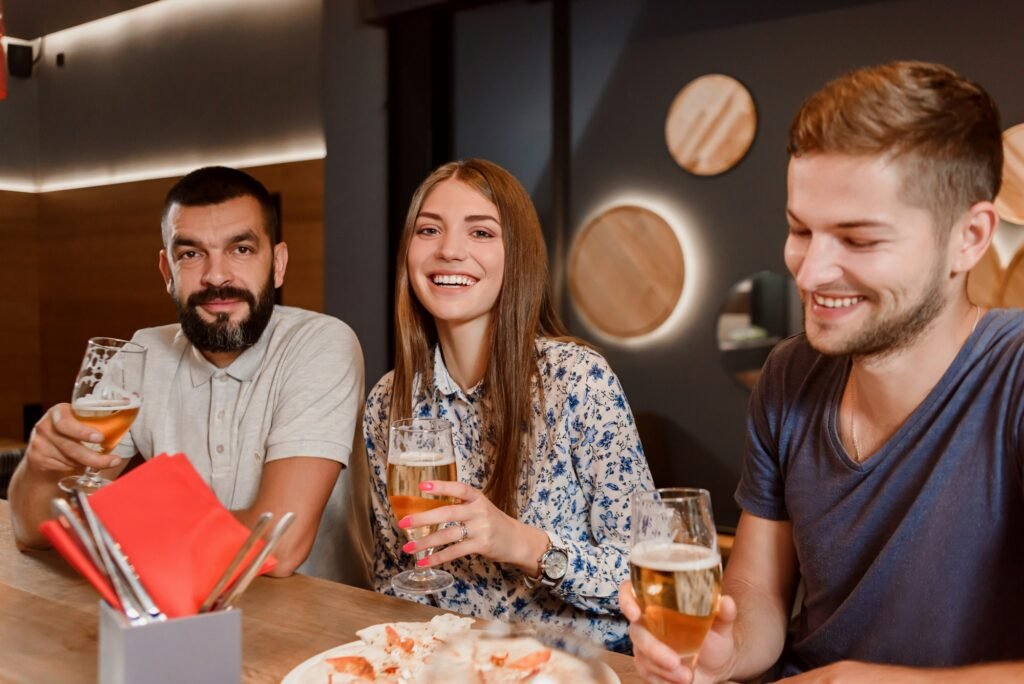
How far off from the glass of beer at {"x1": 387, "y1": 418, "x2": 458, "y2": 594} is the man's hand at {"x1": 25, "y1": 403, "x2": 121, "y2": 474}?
584mm

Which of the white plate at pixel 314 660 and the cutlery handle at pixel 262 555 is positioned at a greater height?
the cutlery handle at pixel 262 555

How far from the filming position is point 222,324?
2.29 meters

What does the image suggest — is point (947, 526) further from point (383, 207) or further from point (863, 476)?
point (383, 207)

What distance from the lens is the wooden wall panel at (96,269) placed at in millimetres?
6125

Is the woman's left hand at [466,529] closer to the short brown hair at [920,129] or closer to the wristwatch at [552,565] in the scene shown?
the wristwatch at [552,565]

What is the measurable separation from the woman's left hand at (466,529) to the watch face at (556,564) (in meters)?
0.08

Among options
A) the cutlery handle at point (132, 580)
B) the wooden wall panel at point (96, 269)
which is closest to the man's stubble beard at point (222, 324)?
the cutlery handle at point (132, 580)

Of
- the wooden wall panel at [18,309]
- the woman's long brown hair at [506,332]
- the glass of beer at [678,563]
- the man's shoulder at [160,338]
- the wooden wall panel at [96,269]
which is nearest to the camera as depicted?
the glass of beer at [678,563]

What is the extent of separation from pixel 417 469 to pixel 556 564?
0.39m

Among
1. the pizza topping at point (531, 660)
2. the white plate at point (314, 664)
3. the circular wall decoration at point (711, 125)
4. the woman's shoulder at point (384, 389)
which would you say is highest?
the circular wall decoration at point (711, 125)

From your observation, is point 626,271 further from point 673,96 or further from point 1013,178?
point 1013,178

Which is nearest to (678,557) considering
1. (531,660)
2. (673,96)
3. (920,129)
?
(531,660)

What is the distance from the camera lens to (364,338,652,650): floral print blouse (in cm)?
186

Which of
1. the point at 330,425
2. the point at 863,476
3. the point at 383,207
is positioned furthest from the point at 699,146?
the point at 863,476
